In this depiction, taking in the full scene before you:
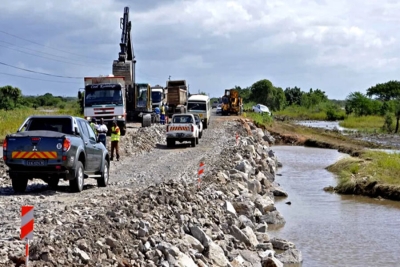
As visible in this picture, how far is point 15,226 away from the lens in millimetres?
10438

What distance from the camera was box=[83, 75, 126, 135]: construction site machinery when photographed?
108 feet

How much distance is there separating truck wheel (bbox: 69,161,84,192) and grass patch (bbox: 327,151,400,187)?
627 inches

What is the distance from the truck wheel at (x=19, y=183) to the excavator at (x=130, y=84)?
26487mm

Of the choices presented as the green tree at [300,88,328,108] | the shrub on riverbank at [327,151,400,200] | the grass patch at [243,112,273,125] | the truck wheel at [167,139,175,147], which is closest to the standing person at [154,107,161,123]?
the truck wheel at [167,139,175,147]

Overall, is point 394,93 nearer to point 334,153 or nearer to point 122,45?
point 334,153

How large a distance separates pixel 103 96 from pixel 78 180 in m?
18.2

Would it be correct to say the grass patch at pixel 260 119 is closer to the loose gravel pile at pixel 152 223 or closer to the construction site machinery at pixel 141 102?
the construction site machinery at pixel 141 102

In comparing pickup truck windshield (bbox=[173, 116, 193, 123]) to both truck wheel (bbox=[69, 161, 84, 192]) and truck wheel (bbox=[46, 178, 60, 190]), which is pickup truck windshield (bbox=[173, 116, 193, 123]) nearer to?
truck wheel (bbox=[46, 178, 60, 190])

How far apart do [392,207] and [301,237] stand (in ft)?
25.5

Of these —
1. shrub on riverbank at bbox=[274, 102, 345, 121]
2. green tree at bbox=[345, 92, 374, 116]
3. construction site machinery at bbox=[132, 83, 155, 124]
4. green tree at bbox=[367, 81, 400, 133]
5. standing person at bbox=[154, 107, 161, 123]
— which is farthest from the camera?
green tree at bbox=[367, 81, 400, 133]

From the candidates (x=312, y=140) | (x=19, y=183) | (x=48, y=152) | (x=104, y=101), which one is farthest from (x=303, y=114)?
(x=48, y=152)

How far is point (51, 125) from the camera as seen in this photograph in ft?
51.4

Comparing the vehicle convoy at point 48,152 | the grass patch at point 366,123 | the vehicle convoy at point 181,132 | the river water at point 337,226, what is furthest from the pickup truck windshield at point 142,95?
the grass patch at point 366,123

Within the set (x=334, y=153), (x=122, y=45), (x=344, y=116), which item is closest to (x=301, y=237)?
(x=122, y=45)
